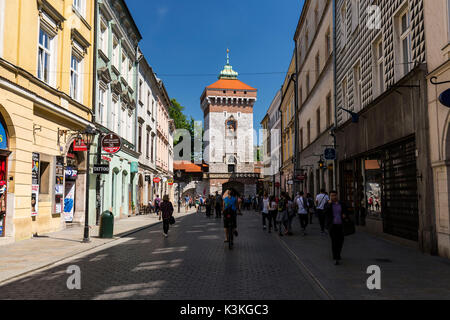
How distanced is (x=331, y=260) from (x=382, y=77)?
8.11 m

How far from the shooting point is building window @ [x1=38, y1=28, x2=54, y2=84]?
1463cm

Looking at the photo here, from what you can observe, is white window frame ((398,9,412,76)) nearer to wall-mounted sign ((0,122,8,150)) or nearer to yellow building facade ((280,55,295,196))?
wall-mounted sign ((0,122,8,150))

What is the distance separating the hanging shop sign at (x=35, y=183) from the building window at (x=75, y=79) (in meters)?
4.39

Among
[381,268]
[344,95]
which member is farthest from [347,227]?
[344,95]

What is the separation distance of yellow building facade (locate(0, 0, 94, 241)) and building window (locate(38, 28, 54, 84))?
0.04 meters

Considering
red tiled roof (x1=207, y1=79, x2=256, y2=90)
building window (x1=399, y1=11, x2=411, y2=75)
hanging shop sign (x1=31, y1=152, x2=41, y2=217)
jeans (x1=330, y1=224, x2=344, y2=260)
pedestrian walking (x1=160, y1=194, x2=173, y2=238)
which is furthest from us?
red tiled roof (x1=207, y1=79, x2=256, y2=90)

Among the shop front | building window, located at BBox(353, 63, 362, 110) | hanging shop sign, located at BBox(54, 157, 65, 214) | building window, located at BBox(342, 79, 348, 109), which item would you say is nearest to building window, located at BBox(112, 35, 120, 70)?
hanging shop sign, located at BBox(54, 157, 65, 214)

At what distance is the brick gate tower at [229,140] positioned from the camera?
6731 cm

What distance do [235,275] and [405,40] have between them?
30.0ft

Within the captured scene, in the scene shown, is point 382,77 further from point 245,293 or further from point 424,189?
point 245,293

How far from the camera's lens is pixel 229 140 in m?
67.9

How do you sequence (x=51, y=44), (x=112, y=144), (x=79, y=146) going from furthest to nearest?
(x=79, y=146)
(x=112, y=144)
(x=51, y=44)

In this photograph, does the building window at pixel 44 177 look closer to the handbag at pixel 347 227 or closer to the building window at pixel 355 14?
the handbag at pixel 347 227

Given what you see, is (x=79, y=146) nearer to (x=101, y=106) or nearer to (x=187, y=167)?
(x=101, y=106)
